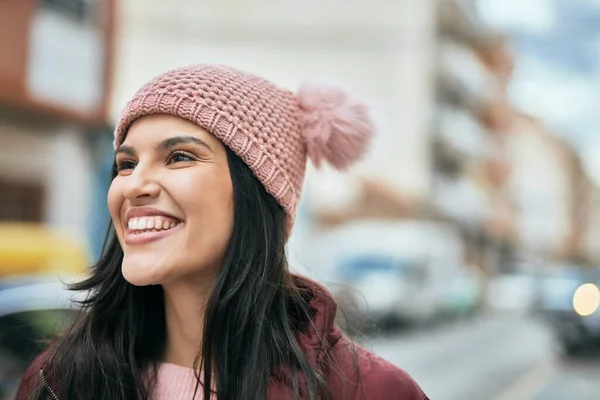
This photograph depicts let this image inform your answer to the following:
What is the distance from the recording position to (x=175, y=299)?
2.37 m

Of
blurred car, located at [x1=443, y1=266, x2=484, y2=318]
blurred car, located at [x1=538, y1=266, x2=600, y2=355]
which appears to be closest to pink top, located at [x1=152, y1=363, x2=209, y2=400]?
blurred car, located at [x1=538, y1=266, x2=600, y2=355]

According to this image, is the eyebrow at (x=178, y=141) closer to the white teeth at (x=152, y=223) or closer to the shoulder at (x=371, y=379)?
the white teeth at (x=152, y=223)

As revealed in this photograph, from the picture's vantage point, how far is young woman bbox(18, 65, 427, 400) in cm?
221

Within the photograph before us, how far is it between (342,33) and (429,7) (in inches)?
172

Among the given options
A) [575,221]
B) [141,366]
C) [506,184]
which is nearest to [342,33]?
[506,184]

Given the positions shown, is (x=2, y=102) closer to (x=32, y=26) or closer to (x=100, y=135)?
(x=32, y=26)

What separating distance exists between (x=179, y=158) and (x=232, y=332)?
1.32 feet

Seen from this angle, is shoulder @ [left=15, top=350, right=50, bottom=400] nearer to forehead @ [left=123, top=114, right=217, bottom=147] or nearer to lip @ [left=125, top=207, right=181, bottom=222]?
lip @ [left=125, top=207, right=181, bottom=222]

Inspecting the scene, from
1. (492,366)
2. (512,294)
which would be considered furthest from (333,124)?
(512,294)

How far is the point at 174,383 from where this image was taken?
2369 mm

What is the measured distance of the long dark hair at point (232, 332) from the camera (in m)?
2.21

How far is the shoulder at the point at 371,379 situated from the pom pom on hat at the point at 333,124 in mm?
569

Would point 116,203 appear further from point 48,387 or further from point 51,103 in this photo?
point 51,103

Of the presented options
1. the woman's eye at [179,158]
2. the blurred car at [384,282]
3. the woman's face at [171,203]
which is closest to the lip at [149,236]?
the woman's face at [171,203]
